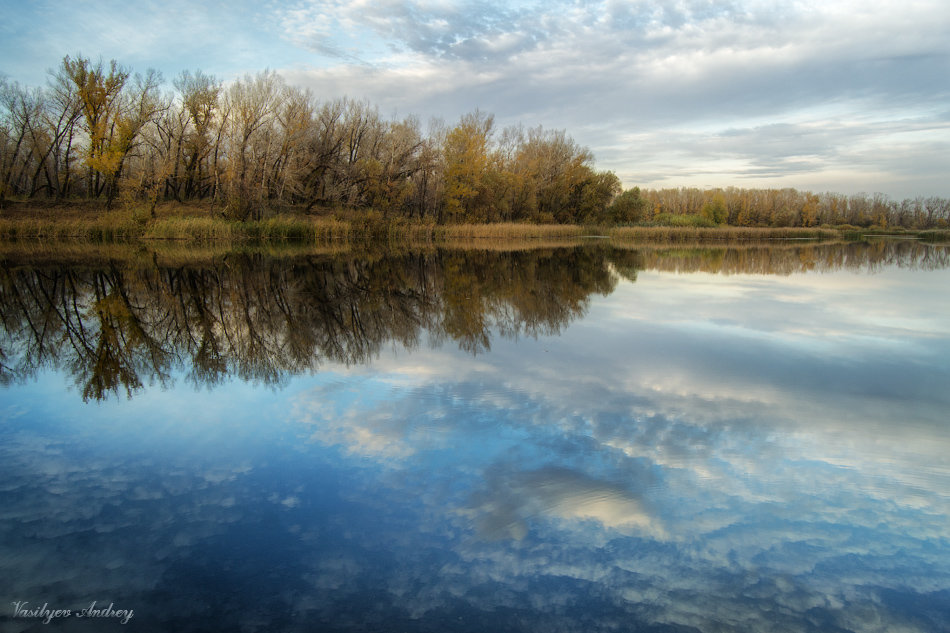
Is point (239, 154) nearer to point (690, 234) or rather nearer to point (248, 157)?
point (248, 157)

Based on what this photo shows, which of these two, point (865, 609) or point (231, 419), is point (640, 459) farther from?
point (231, 419)

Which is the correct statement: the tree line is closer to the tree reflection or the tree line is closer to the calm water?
the tree reflection

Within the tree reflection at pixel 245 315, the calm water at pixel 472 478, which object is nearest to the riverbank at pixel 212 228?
the tree reflection at pixel 245 315

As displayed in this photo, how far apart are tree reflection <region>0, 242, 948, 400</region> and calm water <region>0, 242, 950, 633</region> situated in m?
0.08

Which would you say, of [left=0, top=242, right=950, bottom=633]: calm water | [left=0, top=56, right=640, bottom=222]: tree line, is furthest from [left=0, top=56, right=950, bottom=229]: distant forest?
[left=0, top=242, right=950, bottom=633]: calm water

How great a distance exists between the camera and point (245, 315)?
848 cm

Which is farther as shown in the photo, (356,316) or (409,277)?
(409,277)

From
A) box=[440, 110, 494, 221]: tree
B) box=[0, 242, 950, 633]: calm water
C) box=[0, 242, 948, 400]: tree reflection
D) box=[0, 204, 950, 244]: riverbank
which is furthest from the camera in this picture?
box=[440, 110, 494, 221]: tree

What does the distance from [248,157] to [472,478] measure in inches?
1434

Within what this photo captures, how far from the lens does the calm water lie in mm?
2328

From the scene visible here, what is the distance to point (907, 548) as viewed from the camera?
2.72m

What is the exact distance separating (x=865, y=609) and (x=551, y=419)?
234 cm

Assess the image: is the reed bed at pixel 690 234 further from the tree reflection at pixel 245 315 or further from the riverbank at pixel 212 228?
the tree reflection at pixel 245 315

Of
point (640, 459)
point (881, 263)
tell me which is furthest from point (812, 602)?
point (881, 263)
